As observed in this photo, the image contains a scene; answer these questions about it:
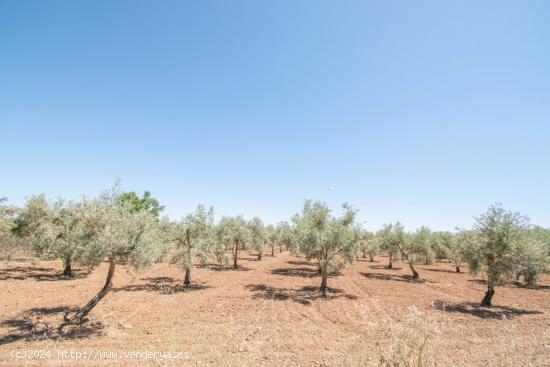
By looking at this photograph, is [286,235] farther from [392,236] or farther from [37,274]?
[37,274]

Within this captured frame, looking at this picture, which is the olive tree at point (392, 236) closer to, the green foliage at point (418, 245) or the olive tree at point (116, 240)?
the green foliage at point (418, 245)

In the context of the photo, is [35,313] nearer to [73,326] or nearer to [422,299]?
[73,326]

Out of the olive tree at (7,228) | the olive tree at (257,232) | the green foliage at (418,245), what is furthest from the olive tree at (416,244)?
the olive tree at (7,228)

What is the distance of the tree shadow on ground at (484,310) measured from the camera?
1927cm

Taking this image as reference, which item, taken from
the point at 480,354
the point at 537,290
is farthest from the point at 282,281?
the point at 537,290

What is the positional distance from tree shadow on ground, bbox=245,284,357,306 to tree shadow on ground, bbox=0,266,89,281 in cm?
2287

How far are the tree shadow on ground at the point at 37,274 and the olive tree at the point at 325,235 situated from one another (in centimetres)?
2860

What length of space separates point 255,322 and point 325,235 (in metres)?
12.0

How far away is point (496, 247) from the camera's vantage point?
22.2 metres

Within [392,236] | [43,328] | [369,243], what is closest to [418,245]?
[392,236]

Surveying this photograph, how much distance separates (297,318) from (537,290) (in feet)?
121

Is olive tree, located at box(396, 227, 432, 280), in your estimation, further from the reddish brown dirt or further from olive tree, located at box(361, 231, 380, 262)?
the reddish brown dirt

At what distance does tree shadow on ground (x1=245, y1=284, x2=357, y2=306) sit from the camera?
22281 millimetres

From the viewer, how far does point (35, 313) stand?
16109 millimetres
